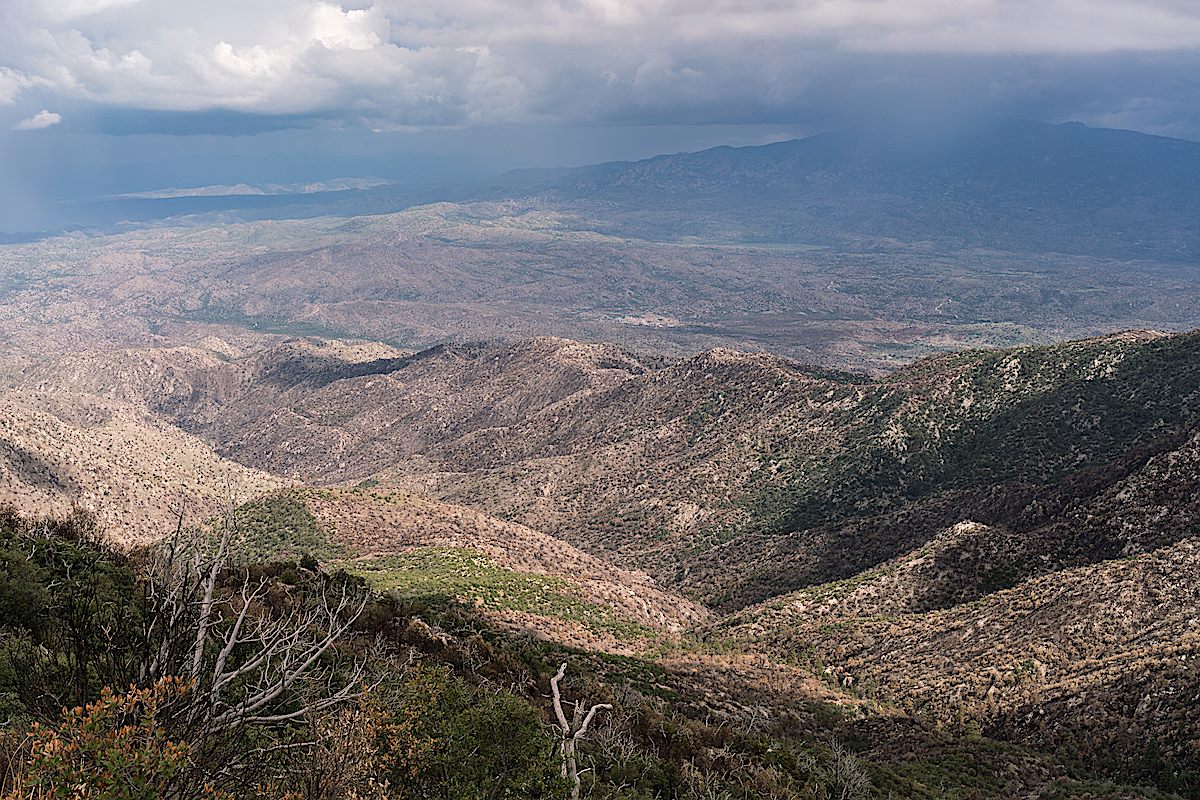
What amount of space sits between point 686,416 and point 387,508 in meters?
44.6

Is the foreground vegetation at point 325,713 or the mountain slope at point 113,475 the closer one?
the foreground vegetation at point 325,713

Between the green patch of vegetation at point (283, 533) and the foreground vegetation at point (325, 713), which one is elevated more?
the foreground vegetation at point (325, 713)

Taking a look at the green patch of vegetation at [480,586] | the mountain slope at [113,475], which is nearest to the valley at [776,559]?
the green patch of vegetation at [480,586]

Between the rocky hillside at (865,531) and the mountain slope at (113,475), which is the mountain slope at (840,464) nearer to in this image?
the rocky hillside at (865,531)

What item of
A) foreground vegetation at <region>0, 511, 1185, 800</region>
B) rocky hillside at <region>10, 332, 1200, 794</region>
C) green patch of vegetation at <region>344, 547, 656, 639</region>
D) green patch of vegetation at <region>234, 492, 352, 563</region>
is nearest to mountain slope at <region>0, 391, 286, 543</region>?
rocky hillside at <region>10, 332, 1200, 794</region>

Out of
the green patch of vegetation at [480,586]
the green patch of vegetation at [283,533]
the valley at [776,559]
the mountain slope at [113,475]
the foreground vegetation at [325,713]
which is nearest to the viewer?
the foreground vegetation at [325,713]

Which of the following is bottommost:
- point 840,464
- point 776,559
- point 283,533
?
point 776,559

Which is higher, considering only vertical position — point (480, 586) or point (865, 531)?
point (480, 586)

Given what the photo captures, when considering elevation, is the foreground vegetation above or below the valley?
above

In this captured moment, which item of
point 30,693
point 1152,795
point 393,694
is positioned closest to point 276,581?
point 393,694

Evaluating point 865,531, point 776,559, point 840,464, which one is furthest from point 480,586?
point 840,464

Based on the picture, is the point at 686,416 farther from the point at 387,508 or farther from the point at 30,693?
the point at 30,693

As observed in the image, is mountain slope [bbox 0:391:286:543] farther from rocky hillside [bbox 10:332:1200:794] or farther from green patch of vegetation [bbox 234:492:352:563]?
green patch of vegetation [bbox 234:492:352:563]

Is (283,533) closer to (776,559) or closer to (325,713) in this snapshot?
(776,559)
